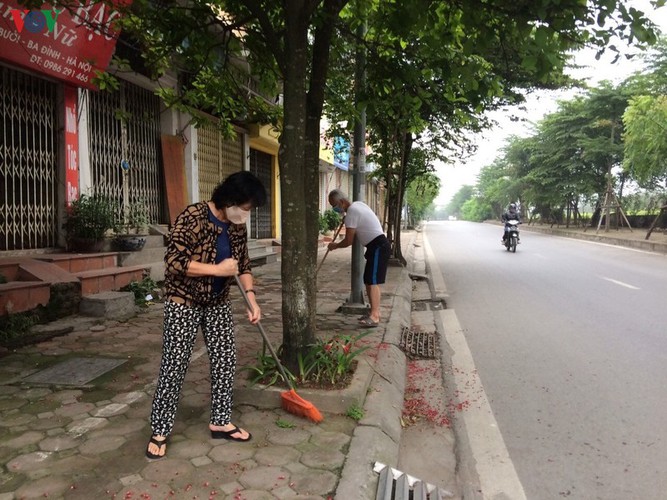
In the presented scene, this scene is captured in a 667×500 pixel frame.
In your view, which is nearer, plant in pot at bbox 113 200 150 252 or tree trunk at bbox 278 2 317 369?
tree trunk at bbox 278 2 317 369

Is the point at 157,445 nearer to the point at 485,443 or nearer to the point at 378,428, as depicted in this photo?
the point at 378,428

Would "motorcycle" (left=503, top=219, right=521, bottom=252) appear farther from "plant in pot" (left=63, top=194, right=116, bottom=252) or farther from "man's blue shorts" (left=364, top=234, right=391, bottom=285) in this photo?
"plant in pot" (left=63, top=194, right=116, bottom=252)

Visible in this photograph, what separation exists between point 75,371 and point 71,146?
3971mm

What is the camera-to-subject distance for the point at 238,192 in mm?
2672

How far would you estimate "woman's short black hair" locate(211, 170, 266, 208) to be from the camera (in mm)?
2674

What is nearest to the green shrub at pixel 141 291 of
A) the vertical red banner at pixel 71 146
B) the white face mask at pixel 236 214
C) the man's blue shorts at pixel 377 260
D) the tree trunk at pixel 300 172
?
the vertical red banner at pixel 71 146

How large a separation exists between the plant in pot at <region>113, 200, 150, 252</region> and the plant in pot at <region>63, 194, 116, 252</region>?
322mm

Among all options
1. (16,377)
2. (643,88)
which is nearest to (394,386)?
(16,377)

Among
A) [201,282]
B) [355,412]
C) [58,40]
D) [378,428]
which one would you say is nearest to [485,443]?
[378,428]

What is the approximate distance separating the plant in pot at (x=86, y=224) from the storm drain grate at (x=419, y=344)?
426cm

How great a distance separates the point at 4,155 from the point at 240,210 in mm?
5044

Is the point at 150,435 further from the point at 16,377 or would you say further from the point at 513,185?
the point at 513,185

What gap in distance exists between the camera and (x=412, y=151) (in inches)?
497

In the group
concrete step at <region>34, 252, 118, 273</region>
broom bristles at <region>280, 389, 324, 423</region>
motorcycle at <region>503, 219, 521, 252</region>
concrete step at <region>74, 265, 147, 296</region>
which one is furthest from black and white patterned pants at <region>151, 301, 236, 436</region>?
motorcycle at <region>503, 219, 521, 252</region>
